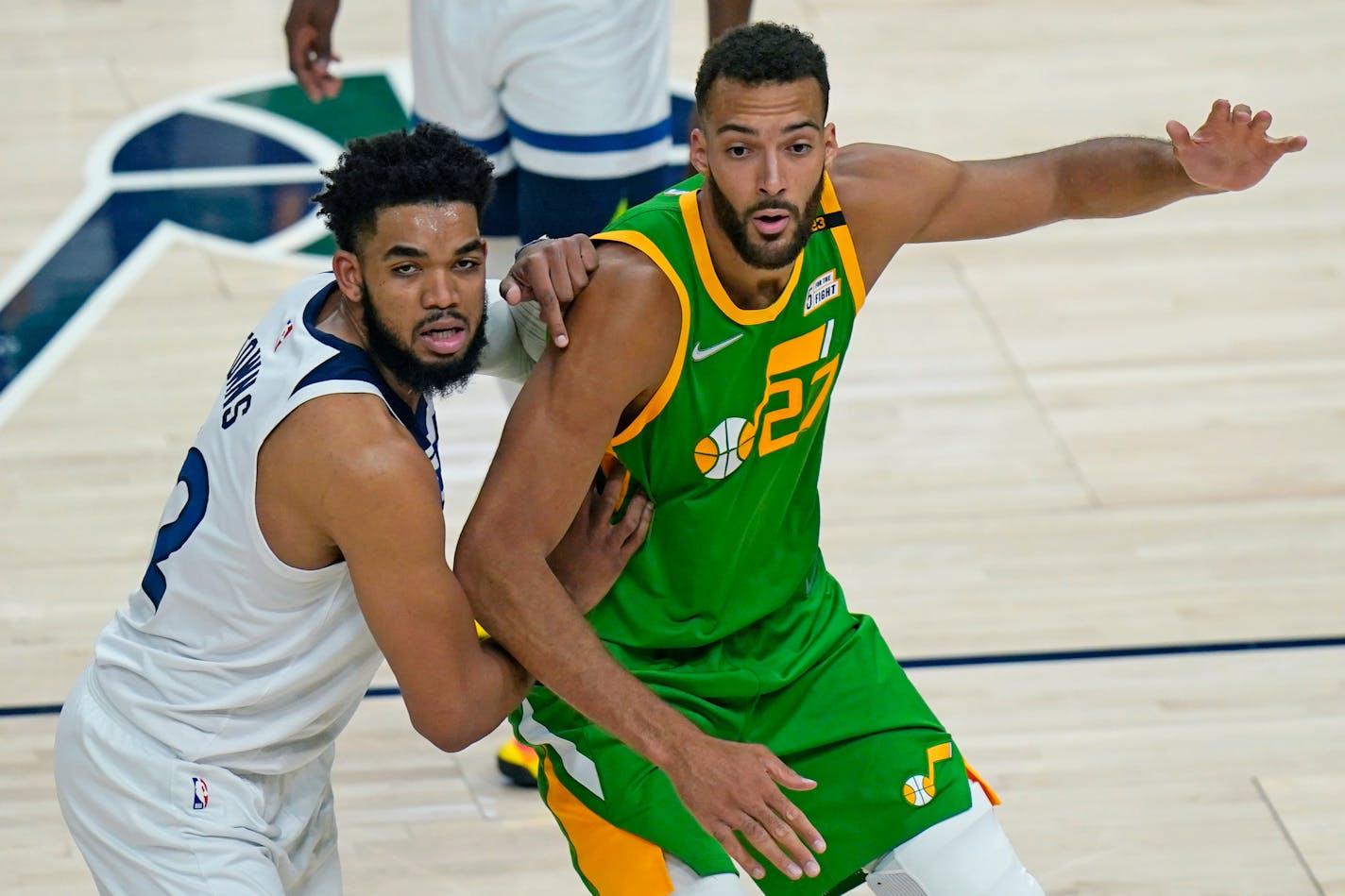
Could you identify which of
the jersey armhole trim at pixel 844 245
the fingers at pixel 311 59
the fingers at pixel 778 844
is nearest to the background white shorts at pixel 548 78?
the fingers at pixel 311 59

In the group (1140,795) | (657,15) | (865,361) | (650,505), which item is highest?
(657,15)

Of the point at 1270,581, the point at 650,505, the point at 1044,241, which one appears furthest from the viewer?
the point at 1044,241

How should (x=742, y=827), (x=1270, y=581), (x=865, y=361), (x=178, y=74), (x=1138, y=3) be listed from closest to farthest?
(x=742, y=827) → (x=1270, y=581) → (x=865, y=361) → (x=178, y=74) → (x=1138, y=3)

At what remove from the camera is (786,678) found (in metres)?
3.34

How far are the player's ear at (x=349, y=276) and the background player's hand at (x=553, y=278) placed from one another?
28cm

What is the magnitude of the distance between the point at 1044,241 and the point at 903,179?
11.2 feet

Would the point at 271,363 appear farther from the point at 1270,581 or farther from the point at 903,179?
the point at 1270,581

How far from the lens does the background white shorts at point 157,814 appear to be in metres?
3.03

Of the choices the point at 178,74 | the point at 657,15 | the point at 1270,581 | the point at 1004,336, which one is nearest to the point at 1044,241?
the point at 1004,336

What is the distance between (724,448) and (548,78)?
1330mm

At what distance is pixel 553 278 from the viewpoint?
3.13m

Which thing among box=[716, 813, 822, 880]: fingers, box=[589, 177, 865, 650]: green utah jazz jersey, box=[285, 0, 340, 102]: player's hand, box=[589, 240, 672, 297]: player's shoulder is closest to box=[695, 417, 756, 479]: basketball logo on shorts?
box=[589, 177, 865, 650]: green utah jazz jersey

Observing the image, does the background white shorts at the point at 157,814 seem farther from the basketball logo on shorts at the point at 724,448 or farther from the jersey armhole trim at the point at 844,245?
the jersey armhole trim at the point at 844,245

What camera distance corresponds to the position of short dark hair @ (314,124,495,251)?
115 inches
